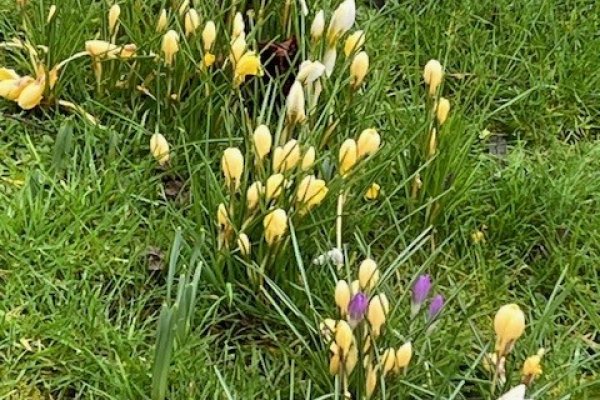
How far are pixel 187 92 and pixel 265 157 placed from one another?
1.42ft

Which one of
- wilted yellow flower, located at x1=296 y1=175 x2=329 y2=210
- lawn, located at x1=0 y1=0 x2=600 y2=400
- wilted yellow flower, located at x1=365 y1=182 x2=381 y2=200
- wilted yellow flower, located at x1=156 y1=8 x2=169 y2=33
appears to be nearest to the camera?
lawn, located at x1=0 y1=0 x2=600 y2=400

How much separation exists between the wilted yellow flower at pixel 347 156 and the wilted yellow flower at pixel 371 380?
488 mm

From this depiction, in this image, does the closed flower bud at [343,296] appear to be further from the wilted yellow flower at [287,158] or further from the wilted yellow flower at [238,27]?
the wilted yellow flower at [238,27]

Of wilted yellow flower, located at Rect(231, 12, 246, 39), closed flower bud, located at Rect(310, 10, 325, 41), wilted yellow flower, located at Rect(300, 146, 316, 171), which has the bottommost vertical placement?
wilted yellow flower, located at Rect(300, 146, 316, 171)

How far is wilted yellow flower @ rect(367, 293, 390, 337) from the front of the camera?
1.75m

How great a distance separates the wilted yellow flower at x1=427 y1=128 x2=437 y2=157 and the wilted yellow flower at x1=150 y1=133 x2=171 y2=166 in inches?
22.1

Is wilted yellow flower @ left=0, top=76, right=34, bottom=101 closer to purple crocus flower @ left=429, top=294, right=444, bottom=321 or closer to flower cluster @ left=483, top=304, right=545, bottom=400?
purple crocus flower @ left=429, top=294, right=444, bottom=321

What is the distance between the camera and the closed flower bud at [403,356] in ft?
5.77

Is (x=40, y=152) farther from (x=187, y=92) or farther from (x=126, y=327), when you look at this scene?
(x=126, y=327)

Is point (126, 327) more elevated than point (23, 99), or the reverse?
point (23, 99)

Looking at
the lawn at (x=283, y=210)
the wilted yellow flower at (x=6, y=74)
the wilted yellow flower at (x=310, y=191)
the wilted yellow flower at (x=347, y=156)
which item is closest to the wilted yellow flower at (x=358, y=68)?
the lawn at (x=283, y=210)

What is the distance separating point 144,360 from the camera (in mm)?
1960

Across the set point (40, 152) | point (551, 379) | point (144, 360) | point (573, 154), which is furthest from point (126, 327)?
point (573, 154)

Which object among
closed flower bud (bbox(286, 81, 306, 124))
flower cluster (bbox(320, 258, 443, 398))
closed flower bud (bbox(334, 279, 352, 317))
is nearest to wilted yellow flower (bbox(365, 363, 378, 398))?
flower cluster (bbox(320, 258, 443, 398))
